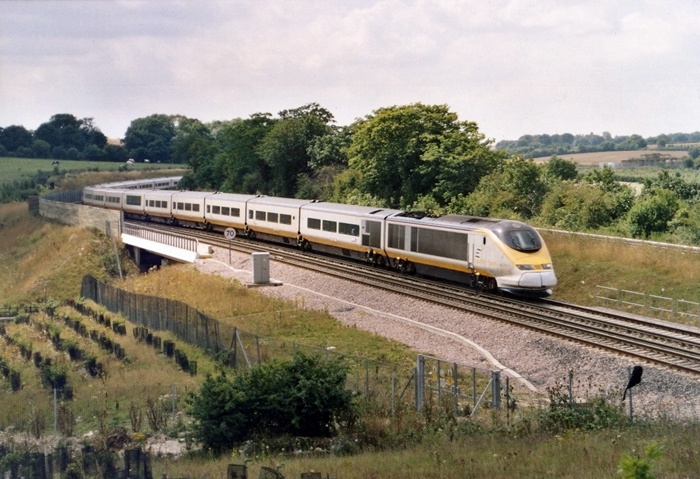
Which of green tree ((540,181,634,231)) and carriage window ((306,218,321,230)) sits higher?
green tree ((540,181,634,231))

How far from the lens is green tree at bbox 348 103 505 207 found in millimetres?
54656

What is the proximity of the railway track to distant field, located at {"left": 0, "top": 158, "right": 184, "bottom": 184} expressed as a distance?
81385 mm

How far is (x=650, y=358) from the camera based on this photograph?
70.9ft

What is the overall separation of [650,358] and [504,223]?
1004cm

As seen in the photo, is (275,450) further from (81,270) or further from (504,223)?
(81,270)

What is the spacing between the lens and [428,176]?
188 ft

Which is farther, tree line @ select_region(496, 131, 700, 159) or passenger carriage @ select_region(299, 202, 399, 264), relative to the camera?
tree line @ select_region(496, 131, 700, 159)

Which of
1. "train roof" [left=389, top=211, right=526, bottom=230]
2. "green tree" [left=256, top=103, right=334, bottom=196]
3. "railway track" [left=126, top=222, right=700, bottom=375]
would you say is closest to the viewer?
"railway track" [left=126, top=222, right=700, bottom=375]

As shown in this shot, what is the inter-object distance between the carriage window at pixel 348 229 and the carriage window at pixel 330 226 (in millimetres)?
423

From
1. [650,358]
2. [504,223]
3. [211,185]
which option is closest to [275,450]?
[650,358]

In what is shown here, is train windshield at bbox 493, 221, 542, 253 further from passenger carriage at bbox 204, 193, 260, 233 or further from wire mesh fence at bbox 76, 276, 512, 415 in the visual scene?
passenger carriage at bbox 204, 193, 260, 233

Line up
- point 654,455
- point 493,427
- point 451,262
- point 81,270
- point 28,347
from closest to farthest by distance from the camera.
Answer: point 654,455 < point 493,427 < point 451,262 < point 28,347 < point 81,270

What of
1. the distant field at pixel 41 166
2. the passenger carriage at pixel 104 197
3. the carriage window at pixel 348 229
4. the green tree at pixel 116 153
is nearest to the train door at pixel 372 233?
the carriage window at pixel 348 229

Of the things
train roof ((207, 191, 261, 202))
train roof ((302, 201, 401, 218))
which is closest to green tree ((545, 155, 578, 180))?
train roof ((207, 191, 261, 202))
